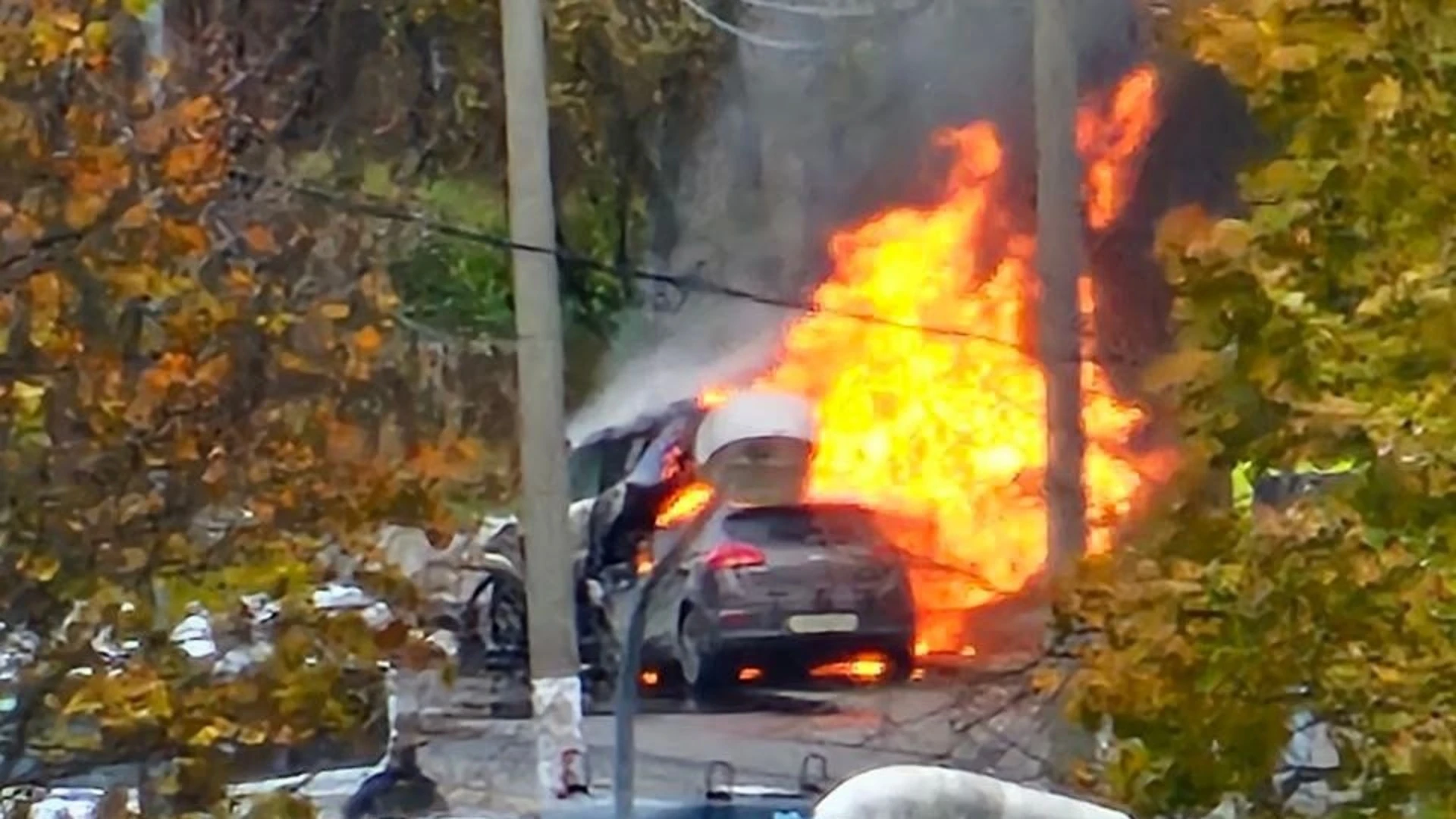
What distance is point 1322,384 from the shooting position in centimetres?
279

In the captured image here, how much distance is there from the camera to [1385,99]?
272 cm

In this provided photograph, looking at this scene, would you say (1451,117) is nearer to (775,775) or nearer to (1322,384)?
(1322,384)

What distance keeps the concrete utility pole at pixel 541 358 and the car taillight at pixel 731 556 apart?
12.8 inches

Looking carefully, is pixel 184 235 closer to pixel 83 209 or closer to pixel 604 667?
pixel 83 209

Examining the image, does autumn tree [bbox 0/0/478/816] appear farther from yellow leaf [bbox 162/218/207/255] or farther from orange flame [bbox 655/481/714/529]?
orange flame [bbox 655/481/714/529]

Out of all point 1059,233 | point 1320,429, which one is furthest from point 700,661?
point 1320,429

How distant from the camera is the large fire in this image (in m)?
4.86

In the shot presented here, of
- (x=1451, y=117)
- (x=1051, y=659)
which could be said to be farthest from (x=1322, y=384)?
(x=1051, y=659)

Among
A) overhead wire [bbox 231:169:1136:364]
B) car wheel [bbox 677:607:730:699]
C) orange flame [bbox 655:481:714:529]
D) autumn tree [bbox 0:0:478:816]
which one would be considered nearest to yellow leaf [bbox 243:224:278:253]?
autumn tree [bbox 0:0:478:816]

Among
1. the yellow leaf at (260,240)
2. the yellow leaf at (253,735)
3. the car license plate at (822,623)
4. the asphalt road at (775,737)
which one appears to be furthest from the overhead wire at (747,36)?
the yellow leaf at (253,735)

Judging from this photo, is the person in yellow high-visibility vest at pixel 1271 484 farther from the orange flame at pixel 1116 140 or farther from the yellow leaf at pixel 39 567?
the orange flame at pixel 1116 140

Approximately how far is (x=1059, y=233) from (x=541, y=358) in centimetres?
118

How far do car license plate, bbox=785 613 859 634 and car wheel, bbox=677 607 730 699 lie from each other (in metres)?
0.19

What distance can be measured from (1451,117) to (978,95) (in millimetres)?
2219
